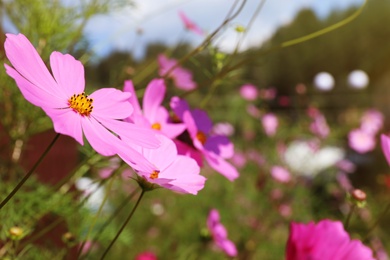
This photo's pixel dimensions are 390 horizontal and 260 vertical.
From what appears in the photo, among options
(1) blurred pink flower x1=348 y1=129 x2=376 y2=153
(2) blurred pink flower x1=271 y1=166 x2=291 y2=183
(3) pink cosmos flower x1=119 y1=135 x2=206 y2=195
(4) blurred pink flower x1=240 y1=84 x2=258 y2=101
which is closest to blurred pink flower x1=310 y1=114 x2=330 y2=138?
(1) blurred pink flower x1=348 y1=129 x2=376 y2=153

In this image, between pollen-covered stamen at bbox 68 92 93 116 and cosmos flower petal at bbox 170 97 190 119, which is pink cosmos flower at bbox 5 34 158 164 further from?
cosmos flower petal at bbox 170 97 190 119

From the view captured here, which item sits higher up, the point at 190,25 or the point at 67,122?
the point at 67,122


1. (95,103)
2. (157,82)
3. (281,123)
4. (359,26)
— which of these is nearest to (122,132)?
(95,103)

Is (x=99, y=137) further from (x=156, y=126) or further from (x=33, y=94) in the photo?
(x=156, y=126)

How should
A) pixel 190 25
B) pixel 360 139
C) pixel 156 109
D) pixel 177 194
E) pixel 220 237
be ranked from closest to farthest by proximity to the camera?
pixel 156 109
pixel 220 237
pixel 190 25
pixel 360 139
pixel 177 194

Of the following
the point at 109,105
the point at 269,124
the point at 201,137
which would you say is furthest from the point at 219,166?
the point at 269,124

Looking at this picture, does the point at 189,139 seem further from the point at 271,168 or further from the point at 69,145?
the point at 271,168
